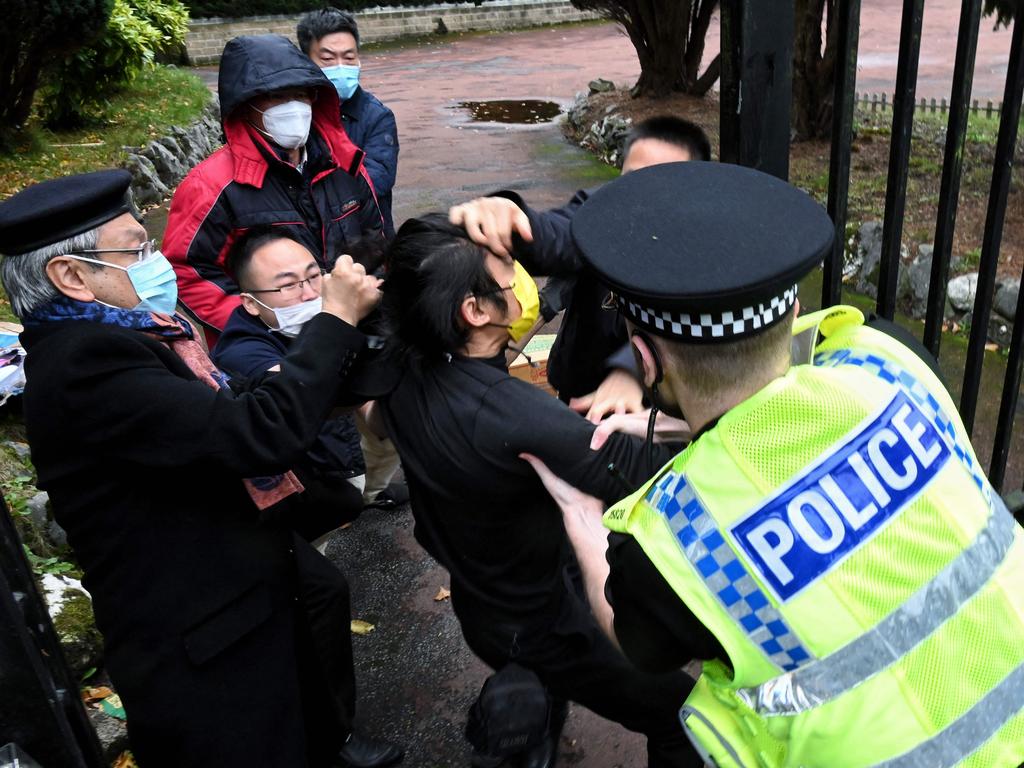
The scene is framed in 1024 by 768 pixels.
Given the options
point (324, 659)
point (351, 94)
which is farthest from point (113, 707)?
point (351, 94)

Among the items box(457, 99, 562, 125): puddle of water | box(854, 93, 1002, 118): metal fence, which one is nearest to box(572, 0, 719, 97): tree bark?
box(457, 99, 562, 125): puddle of water

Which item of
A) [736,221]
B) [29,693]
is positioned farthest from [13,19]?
[736,221]

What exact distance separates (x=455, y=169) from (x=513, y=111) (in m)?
4.19

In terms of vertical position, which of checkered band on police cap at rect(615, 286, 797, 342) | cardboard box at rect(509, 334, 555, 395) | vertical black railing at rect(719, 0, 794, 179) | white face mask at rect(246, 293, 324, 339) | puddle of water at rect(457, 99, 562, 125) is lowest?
puddle of water at rect(457, 99, 562, 125)

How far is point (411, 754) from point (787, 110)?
225 cm

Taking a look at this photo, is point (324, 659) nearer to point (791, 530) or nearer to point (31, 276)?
point (31, 276)

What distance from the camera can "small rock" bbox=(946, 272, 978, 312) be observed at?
18.6ft

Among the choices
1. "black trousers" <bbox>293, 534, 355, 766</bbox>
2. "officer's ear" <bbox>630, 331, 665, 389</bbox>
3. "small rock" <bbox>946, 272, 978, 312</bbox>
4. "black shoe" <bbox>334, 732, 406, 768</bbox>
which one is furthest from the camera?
"small rock" <bbox>946, 272, 978, 312</bbox>

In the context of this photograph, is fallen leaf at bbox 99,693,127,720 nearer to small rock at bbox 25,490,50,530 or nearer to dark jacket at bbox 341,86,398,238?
small rock at bbox 25,490,50,530

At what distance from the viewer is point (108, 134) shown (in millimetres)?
9594

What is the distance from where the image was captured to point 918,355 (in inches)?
66.2

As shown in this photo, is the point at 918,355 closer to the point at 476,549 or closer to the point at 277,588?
the point at 476,549

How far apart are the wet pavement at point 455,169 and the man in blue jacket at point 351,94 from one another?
1925 millimetres

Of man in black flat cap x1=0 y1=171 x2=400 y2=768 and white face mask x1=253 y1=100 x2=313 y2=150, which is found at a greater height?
white face mask x1=253 y1=100 x2=313 y2=150
